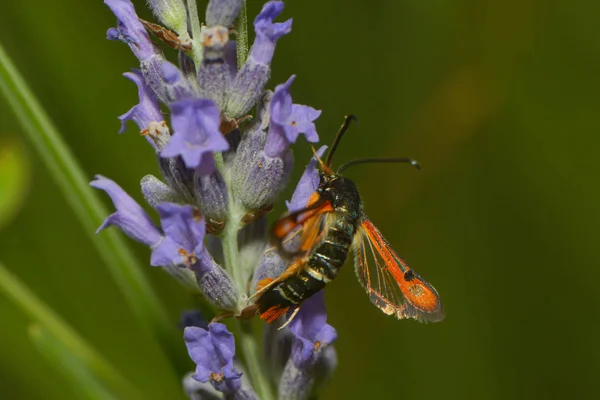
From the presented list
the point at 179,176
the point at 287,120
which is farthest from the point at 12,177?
the point at 287,120

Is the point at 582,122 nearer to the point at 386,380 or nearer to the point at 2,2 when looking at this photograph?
the point at 386,380

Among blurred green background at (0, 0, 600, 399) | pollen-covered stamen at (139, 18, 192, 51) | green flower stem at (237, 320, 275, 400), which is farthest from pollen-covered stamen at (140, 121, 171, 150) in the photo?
blurred green background at (0, 0, 600, 399)

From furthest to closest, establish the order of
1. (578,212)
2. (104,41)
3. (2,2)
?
(578,212)
(104,41)
(2,2)

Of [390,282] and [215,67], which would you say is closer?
[215,67]

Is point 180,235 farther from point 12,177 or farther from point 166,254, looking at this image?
point 12,177

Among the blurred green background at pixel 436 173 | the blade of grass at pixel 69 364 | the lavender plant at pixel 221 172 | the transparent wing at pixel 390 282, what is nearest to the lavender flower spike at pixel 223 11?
the lavender plant at pixel 221 172

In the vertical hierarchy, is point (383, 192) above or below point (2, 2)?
below

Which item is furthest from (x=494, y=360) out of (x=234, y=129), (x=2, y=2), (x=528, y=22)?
(x=2, y=2)
